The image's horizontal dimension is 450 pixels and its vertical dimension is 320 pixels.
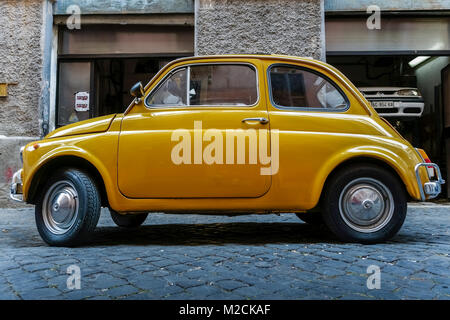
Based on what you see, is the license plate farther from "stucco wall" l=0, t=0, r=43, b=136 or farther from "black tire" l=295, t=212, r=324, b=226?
"stucco wall" l=0, t=0, r=43, b=136

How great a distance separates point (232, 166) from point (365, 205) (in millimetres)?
1200

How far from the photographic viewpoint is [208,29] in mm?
8195

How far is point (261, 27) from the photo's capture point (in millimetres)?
8148

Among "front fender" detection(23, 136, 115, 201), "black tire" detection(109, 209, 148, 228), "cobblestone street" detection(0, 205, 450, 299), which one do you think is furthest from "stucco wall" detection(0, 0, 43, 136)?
"front fender" detection(23, 136, 115, 201)

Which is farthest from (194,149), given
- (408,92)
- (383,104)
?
(408,92)

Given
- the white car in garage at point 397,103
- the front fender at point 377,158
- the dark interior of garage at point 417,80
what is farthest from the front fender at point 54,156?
the dark interior of garage at point 417,80

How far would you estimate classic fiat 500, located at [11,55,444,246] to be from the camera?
11.3ft

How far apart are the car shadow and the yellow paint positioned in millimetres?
442

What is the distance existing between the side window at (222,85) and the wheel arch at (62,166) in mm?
1106

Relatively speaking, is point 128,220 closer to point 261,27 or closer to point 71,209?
point 71,209

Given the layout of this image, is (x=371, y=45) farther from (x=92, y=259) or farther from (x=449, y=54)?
(x=92, y=259)

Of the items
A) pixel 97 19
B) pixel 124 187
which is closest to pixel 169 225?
pixel 124 187

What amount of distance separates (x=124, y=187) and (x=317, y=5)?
642 centimetres

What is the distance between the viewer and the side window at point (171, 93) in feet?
12.1
